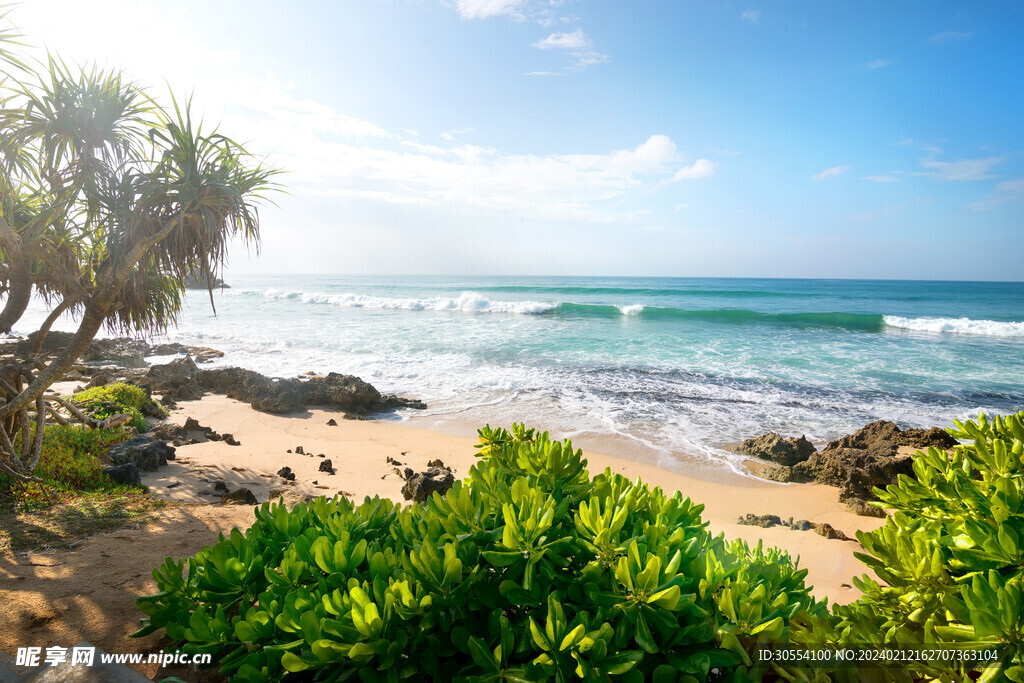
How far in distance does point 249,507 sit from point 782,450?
6.96 meters

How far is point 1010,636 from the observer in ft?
3.51

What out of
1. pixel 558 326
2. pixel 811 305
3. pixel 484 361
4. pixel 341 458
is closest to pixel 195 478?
pixel 341 458

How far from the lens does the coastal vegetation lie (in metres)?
1.17

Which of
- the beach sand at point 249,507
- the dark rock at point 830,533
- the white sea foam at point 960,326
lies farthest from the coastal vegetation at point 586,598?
the white sea foam at point 960,326

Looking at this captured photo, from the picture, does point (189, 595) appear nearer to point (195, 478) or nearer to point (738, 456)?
point (195, 478)

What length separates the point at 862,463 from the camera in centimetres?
619

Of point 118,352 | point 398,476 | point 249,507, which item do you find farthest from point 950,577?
point 118,352

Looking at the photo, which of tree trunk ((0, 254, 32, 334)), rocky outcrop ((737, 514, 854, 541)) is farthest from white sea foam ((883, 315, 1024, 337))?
tree trunk ((0, 254, 32, 334))

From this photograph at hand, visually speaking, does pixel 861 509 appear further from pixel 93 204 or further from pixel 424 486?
pixel 93 204

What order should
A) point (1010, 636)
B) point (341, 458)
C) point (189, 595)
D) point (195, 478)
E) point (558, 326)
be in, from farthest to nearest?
point (558, 326)
point (341, 458)
point (195, 478)
point (189, 595)
point (1010, 636)

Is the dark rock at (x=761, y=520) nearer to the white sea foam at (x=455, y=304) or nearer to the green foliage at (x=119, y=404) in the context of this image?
the green foliage at (x=119, y=404)

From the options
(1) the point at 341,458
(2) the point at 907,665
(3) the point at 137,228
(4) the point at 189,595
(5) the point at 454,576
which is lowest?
(1) the point at 341,458

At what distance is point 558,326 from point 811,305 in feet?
75.5

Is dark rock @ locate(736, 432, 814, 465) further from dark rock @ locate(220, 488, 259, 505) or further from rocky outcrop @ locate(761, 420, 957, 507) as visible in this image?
dark rock @ locate(220, 488, 259, 505)
